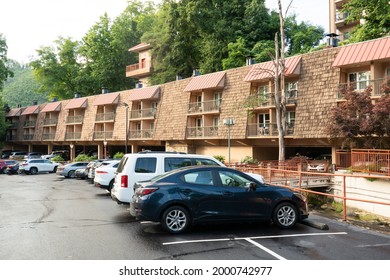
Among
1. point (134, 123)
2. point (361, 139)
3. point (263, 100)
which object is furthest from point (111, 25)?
point (361, 139)

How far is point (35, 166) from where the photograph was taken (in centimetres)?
3659

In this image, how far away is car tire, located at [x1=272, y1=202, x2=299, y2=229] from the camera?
30.0ft

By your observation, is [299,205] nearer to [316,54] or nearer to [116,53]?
[316,54]

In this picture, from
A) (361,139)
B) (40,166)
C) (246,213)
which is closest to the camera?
(246,213)

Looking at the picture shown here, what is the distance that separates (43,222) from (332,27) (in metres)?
53.4

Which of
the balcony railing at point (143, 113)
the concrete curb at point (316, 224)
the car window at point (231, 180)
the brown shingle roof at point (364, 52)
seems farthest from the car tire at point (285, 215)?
the balcony railing at point (143, 113)

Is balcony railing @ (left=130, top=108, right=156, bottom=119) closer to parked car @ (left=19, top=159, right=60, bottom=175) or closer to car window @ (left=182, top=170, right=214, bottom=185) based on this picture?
parked car @ (left=19, top=159, right=60, bottom=175)

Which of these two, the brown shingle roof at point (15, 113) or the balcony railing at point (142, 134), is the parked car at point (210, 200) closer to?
the balcony railing at point (142, 134)

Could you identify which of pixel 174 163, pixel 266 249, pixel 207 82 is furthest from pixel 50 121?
pixel 266 249

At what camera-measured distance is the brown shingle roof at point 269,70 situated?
93.0ft

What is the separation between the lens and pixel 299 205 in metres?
9.39

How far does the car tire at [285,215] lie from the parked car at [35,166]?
32.2m

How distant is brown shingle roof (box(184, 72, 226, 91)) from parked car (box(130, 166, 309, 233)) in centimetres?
2540

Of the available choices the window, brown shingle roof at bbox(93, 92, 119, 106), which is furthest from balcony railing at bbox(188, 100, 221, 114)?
brown shingle roof at bbox(93, 92, 119, 106)
